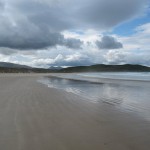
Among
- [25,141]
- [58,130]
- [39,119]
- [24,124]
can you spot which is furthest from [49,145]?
[39,119]

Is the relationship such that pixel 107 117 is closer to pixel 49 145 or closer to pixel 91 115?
pixel 91 115

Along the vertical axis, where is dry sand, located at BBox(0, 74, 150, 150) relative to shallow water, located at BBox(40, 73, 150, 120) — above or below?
above

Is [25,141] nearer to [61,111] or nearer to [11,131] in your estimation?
[11,131]

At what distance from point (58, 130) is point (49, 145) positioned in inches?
44.3

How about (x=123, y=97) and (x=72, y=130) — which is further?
(x=123, y=97)

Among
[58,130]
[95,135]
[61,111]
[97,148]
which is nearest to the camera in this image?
[97,148]

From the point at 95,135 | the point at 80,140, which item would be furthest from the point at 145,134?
the point at 80,140

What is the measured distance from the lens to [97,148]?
14.9 feet

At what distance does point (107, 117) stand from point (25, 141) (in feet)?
11.6

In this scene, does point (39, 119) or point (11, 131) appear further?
point (39, 119)

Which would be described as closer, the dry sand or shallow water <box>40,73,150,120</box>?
the dry sand

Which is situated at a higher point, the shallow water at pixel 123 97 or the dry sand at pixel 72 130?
the dry sand at pixel 72 130

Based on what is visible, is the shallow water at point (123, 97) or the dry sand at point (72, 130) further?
the shallow water at point (123, 97)

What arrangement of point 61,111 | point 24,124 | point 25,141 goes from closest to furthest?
point 25,141
point 24,124
point 61,111
